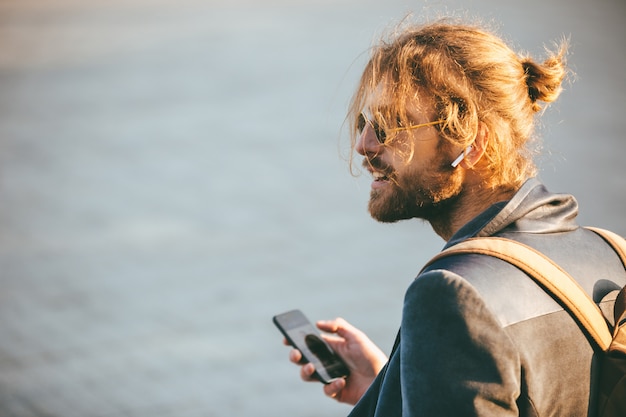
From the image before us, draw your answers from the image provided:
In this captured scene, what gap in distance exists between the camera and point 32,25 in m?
10.8

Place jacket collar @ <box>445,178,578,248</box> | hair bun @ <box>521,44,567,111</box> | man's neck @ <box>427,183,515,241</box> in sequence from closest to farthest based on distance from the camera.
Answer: jacket collar @ <box>445,178,578,248</box> < man's neck @ <box>427,183,515,241</box> < hair bun @ <box>521,44,567,111</box>

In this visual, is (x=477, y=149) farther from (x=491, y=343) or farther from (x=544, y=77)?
(x=491, y=343)

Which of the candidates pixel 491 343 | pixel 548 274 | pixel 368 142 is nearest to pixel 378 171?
pixel 368 142

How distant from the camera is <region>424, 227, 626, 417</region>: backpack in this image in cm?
162

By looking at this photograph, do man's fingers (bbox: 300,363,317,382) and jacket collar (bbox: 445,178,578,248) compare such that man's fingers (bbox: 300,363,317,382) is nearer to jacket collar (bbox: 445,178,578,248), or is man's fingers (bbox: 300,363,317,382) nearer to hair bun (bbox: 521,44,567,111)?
jacket collar (bbox: 445,178,578,248)

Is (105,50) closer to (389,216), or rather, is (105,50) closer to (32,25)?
(32,25)

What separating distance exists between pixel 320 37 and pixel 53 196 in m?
4.39

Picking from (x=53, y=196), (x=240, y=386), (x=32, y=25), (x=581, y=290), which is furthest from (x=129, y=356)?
(x=32, y=25)

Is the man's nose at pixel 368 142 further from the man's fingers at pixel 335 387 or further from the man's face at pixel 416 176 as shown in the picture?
the man's fingers at pixel 335 387

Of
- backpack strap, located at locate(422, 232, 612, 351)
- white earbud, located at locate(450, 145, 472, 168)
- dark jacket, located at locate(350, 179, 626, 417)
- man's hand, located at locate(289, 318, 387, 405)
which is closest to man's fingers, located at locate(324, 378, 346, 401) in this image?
man's hand, located at locate(289, 318, 387, 405)

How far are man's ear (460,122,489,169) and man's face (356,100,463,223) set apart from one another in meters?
0.03

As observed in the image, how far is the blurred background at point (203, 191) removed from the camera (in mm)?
4793

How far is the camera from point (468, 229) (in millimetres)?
1801

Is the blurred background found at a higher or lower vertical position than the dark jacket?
higher
